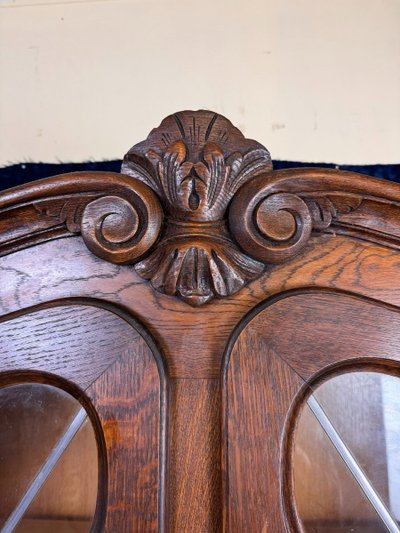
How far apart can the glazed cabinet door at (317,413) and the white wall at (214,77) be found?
2.47 ft

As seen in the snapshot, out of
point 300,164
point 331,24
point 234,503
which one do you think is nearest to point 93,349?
point 234,503

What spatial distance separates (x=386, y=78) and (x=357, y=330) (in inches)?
35.2

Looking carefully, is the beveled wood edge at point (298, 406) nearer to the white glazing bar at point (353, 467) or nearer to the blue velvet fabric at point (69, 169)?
the white glazing bar at point (353, 467)

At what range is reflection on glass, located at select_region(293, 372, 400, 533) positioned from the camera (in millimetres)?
520

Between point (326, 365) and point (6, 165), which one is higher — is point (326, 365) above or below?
below

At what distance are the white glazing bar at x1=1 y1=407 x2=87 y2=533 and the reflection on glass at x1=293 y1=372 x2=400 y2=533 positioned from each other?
198mm

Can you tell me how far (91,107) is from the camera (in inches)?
49.8

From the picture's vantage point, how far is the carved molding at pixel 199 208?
1.64 feet

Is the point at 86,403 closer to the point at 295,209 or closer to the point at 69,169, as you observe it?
the point at 295,209

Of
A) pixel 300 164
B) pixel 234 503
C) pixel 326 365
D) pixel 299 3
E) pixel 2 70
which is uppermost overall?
pixel 299 3

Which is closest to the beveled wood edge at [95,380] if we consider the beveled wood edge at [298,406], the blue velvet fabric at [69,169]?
the beveled wood edge at [298,406]

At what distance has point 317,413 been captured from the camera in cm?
53

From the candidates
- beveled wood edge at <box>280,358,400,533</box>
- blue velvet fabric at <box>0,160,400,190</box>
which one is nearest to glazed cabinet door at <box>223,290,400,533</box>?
beveled wood edge at <box>280,358,400,533</box>

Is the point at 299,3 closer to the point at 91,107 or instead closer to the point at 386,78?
the point at 386,78
